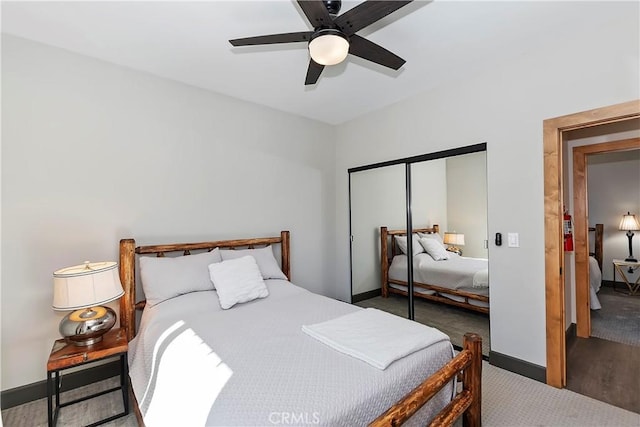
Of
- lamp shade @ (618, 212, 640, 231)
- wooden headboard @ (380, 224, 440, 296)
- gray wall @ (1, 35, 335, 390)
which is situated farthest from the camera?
lamp shade @ (618, 212, 640, 231)

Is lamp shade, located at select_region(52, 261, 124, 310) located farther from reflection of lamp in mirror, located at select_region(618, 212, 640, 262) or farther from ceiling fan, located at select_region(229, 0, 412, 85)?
reflection of lamp in mirror, located at select_region(618, 212, 640, 262)

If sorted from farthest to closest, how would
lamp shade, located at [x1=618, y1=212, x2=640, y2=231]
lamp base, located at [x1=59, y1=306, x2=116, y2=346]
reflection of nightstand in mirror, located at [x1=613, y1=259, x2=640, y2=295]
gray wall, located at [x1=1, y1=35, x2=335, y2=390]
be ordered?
1. lamp shade, located at [x1=618, y1=212, x2=640, y2=231]
2. reflection of nightstand in mirror, located at [x1=613, y1=259, x2=640, y2=295]
3. gray wall, located at [x1=1, y1=35, x2=335, y2=390]
4. lamp base, located at [x1=59, y1=306, x2=116, y2=346]

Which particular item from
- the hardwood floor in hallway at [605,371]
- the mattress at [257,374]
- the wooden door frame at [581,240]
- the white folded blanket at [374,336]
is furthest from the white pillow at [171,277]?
the wooden door frame at [581,240]

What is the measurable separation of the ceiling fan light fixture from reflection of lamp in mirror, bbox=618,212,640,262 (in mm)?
5916

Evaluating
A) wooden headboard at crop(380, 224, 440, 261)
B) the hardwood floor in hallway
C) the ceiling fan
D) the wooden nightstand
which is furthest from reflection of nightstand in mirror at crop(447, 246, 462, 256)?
the wooden nightstand

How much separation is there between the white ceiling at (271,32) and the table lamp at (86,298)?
171cm

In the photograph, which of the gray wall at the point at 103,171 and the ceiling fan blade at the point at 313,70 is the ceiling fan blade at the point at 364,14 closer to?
the ceiling fan blade at the point at 313,70

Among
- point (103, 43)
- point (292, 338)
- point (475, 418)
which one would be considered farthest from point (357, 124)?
point (475, 418)

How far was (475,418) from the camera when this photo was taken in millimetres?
1742

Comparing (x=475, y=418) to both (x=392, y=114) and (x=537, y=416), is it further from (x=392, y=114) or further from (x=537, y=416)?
(x=392, y=114)

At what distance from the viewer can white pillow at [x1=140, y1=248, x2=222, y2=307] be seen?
2369mm

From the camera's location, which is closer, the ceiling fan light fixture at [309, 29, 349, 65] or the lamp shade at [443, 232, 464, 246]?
the ceiling fan light fixture at [309, 29, 349, 65]

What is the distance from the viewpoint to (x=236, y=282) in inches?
97.4

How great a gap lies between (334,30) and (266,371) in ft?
5.88
